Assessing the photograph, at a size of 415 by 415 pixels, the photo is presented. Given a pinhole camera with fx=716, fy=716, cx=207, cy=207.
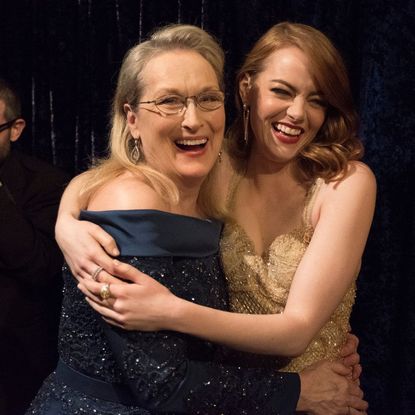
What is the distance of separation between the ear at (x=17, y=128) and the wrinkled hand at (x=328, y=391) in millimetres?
1543

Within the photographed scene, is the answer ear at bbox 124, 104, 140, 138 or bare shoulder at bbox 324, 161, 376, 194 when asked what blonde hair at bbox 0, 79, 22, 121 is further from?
bare shoulder at bbox 324, 161, 376, 194

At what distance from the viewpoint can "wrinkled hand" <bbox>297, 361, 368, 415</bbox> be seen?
1786mm

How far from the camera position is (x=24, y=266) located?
257cm

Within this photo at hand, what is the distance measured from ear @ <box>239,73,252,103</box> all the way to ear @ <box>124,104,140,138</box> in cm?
46

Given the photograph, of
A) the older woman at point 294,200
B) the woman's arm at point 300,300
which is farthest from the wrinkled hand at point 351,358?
the woman's arm at point 300,300

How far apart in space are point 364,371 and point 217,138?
142 cm

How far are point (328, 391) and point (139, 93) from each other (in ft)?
2.94

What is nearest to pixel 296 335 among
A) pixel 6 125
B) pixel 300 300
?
pixel 300 300

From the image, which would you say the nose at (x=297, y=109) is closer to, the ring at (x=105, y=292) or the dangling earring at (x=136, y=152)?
the dangling earring at (x=136, y=152)

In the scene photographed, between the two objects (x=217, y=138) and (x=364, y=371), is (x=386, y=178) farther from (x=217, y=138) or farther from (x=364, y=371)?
(x=217, y=138)

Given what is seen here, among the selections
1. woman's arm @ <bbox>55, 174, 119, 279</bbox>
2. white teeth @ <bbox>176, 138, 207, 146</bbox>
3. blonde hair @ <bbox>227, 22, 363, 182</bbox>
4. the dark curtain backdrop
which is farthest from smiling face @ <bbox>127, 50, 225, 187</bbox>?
the dark curtain backdrop

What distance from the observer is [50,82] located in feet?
9.50

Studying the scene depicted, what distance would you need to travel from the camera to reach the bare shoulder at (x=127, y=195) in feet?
5.12

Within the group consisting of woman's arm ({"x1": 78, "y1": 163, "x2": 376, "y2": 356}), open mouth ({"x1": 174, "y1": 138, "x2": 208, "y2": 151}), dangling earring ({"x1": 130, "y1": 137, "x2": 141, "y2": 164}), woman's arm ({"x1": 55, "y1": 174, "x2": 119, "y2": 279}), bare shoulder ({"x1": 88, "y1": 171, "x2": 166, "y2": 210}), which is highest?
open mouth ({"x1": 174, "y1": 138, "x2": 208, "y2": 151})
